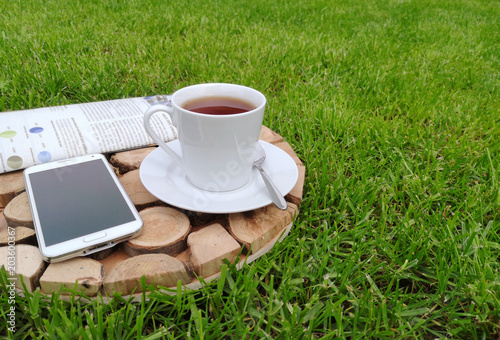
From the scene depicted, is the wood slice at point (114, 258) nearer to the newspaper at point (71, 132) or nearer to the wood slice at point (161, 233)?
the wood slice at point (161, 233)

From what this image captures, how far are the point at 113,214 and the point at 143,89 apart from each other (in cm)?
113

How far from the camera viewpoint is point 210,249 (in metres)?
0.82

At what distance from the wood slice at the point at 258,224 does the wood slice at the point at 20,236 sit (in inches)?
17.9

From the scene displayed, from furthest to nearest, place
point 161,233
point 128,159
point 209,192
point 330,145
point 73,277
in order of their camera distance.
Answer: point 330,145
point 128,159
point 209,192
point 161,233
point 73,277

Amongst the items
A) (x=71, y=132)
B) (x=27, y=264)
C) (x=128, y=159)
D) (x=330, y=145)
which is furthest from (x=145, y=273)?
(x=330, y=145)

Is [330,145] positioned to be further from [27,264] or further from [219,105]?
[27,264]

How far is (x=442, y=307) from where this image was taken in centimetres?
87

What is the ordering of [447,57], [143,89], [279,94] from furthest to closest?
1. [447,57]
2. [279,94]
3. [143,89]

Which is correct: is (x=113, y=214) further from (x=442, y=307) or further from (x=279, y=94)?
(x=279, y=94)

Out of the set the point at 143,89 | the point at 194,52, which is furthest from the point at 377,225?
the point at 194,52

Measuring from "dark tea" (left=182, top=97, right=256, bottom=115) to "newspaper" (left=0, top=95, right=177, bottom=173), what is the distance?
10 centimetres

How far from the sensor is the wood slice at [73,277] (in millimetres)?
742

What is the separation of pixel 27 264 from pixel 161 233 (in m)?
0.28

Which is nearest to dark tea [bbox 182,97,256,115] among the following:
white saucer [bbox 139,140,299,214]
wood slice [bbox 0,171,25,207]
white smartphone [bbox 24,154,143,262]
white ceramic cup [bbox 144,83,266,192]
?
white ceramic cup [bbox 144,83,266,192]
